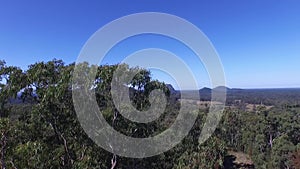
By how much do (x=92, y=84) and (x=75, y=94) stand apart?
712 millimetres

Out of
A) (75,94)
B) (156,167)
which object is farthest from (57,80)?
(156,167)

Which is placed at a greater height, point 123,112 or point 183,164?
point 123,112

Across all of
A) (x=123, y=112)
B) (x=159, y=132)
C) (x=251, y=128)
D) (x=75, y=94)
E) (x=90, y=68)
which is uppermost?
(x=90, y=68)

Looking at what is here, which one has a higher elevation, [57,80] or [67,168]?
[57,80]

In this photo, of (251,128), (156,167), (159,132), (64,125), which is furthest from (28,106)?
(251,128)

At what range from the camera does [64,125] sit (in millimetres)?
11328

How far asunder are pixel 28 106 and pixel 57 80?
6.92 ft

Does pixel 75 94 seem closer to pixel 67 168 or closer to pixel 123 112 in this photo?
pixel 123 112

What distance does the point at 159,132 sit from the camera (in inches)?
580

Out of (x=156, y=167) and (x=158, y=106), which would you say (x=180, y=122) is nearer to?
(x=156, y=167)

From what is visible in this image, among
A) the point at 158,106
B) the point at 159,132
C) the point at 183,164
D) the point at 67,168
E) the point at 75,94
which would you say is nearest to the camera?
the point at 75,94

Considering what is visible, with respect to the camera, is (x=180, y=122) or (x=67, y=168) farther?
(x=180, y=122)

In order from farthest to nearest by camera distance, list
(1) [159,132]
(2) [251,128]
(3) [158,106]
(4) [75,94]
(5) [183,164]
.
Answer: (2) [251,128]
(5) [183,164]
(1) [159,132]
(3) [158,106]
(4) [75,94]

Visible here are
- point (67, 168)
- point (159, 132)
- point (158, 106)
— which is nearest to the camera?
point (67, 168)
